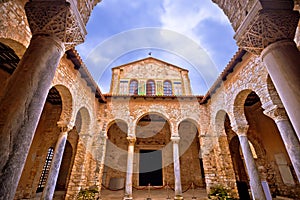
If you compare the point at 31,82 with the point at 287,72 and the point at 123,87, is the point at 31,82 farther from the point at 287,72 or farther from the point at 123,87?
the point at 123,87

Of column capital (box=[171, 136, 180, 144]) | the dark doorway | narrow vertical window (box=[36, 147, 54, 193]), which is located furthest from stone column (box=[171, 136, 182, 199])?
narrow vertical window (box=[36, 147, 54, 193])

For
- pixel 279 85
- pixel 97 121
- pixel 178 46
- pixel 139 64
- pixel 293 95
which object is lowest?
pixel 293 95

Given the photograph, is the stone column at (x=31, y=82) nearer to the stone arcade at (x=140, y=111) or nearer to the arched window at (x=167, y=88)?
the stone arcade at (x=140, y=111)

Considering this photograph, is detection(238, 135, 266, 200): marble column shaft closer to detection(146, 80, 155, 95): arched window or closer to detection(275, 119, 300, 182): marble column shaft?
detection(275, 119, 300, 182): marble column shaft

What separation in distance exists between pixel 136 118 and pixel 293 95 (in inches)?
324

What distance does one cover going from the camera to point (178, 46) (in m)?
10.8

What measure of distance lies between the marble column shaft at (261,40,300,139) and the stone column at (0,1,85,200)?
3.53 metres

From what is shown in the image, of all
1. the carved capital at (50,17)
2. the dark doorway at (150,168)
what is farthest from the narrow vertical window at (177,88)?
the carved capital at (50,17)

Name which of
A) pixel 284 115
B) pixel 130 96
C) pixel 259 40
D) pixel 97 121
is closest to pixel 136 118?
pixel 130 96

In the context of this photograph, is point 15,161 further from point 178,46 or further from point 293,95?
point 178,46

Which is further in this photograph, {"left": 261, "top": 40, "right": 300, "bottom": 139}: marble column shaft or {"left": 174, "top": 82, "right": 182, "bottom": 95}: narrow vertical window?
{"left": 174, "top": 82, "right": 182, "bottom": 95}: narrow vertical window

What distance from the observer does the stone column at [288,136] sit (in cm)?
445

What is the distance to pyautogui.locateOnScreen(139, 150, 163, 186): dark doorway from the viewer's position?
12016mm

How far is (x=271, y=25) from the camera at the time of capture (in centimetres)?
265
